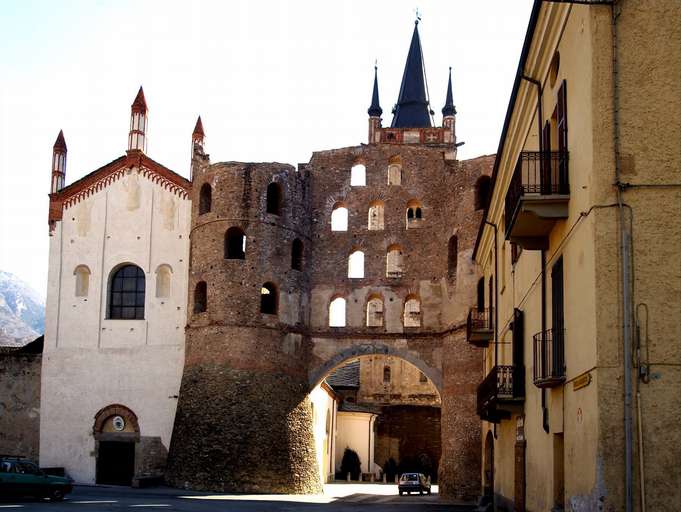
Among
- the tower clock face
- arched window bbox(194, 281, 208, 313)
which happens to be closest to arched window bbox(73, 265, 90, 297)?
the tower clock face

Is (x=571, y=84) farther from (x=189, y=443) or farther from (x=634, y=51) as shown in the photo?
(x=189, y=443)

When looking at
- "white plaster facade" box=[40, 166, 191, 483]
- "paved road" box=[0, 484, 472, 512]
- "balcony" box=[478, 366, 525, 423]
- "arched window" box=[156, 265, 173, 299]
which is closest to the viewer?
"balcony" box=[478, 366, 525, 423]

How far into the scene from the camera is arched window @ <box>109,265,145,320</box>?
42625 millimetres

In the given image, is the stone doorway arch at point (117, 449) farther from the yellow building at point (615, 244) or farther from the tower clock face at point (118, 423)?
the yellow building at point (615, 244)

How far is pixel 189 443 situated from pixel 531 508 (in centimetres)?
2168

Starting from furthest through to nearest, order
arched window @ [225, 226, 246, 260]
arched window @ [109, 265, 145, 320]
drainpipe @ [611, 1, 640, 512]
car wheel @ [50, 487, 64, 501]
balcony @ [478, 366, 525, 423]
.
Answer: arched window @ [109, 265, 145, 320] → arched window @ [225, 226, 246, 260] → car wheel @ [50, 487, 64, 501] → balcony @ [478, 366, 525, 423] → drainpipe @ [611, 1, 640, 512]

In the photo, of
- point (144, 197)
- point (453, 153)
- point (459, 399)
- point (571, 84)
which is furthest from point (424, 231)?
point (571, 84)

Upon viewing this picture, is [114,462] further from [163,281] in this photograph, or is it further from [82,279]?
[82,279]

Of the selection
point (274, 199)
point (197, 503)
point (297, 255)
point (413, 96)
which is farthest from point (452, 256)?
point (413, 96)

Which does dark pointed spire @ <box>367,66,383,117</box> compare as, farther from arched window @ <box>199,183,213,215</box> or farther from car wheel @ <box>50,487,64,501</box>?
car wheel @ <box>50,487,64,501</box>

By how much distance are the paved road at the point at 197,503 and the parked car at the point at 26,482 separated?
0.31 m

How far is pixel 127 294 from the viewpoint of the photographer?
141ft

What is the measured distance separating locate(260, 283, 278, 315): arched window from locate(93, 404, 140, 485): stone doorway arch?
7.14m

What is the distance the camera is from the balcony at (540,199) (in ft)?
47.4
